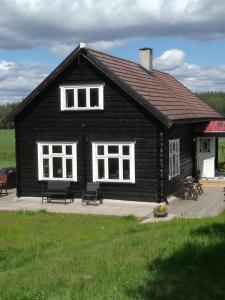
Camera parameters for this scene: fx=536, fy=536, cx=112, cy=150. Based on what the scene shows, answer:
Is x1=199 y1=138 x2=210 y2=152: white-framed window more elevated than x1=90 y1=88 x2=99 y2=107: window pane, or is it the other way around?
x1=90 y1=88 x2=99 y2=107: window pane

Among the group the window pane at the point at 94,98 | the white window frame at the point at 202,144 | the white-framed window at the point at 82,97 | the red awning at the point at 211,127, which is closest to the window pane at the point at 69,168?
the white-framed window at the point at 82,97

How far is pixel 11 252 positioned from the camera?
1252 centimetres

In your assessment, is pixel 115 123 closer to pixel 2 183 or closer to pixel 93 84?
pixel 93 84

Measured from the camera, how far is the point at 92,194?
66.5 ft

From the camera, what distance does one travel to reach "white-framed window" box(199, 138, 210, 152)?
1046 inches

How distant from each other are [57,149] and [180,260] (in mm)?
13089

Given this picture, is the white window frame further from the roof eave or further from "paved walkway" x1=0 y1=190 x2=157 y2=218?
"paved walkway" x1=0 y1=190 x2=157 y2=218

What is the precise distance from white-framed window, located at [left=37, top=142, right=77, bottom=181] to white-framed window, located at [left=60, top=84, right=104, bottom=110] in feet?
5.02

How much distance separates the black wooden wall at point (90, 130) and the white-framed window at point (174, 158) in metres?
1.71

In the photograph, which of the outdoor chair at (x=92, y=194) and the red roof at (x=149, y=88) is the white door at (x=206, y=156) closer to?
the red roof at (x=149, y=88)

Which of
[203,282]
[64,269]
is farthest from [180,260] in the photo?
[64,269]

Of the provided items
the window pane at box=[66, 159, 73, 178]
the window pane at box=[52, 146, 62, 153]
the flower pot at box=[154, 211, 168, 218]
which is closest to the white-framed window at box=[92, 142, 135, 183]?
the window pane at box=[66, 159, 73, 178]

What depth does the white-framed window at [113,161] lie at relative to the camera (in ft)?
65.7

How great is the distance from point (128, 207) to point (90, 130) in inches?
134
